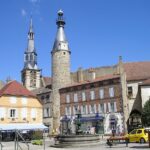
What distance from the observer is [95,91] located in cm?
4741

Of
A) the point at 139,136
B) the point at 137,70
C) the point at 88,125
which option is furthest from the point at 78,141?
the point at 137,70

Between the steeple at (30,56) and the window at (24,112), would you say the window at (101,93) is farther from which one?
the steeple at (30,56)

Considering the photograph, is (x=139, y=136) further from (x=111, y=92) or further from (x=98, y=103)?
(x=98, y=103)

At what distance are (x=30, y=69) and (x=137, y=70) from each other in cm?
4158

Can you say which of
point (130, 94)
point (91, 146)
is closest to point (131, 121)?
point (130, 94)

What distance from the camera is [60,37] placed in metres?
58.3

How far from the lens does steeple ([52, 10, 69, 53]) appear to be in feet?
185

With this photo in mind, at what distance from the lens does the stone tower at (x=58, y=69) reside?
52719mm

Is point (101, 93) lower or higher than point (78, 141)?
higher

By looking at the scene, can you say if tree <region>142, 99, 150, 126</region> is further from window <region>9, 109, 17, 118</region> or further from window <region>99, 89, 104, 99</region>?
window <region>9, 109, 17, 118</region>

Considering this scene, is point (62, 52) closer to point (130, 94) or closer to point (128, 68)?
point (128, 68)

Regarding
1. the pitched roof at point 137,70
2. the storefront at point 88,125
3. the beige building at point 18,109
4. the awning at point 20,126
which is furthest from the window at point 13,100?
the pitched roof at point 137,70

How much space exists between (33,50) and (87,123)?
4483cm

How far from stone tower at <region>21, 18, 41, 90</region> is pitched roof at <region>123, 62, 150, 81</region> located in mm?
36787
